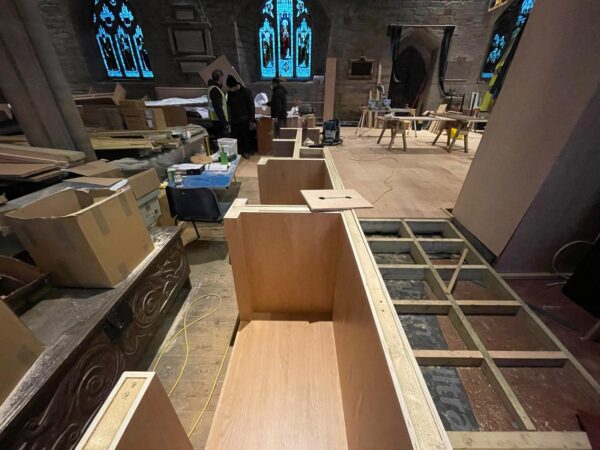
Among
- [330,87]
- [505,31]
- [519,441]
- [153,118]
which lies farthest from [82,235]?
[505,31]

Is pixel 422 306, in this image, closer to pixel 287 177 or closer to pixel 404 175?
pixel 287 177

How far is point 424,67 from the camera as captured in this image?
23.8 ft

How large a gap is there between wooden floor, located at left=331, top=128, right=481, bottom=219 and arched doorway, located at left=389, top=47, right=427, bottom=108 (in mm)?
4196

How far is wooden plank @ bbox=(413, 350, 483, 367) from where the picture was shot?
98cm

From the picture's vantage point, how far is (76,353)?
3.23ft

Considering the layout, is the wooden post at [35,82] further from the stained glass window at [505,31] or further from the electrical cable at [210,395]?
the stained glass window at [505,31]

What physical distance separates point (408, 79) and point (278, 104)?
4.97 meters

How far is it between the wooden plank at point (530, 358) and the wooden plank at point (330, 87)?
6.94 meters

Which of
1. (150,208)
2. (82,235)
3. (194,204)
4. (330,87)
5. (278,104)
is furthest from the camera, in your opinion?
(330,87)

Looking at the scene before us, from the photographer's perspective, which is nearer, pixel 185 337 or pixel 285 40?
pixel 185 337

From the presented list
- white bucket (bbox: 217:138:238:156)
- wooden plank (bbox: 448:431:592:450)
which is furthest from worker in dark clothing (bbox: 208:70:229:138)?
wooden plank (bbox: 448:431:592:450)

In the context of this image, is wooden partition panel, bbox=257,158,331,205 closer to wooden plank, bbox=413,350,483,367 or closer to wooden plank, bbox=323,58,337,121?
wooden plank, bbox=413,350,483,367

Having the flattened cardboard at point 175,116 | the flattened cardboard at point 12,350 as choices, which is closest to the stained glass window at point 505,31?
the flattened cardboard at point 175,116

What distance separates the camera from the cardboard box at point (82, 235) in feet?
3.51
